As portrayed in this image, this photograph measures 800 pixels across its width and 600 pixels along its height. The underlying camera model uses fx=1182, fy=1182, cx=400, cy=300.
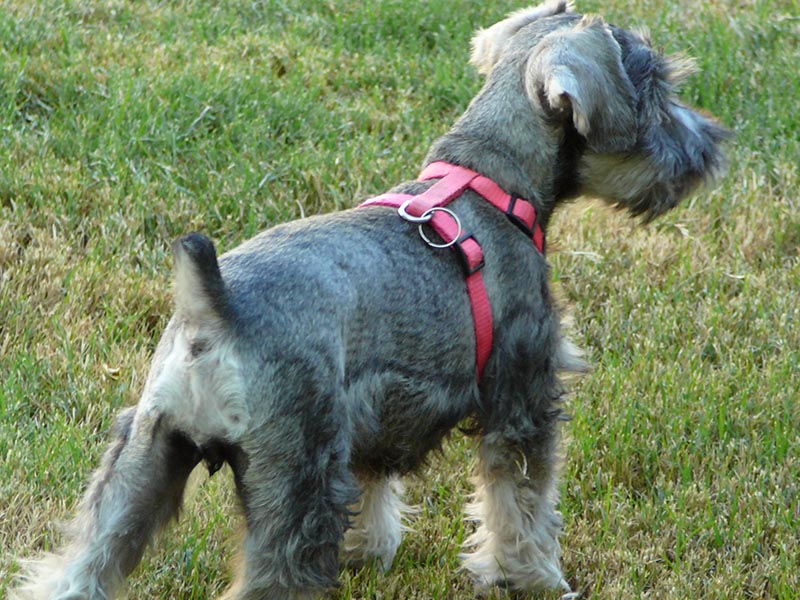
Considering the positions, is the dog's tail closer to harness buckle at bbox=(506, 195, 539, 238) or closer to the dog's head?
harness buckle at bbox=(506, 195, 539, 238)

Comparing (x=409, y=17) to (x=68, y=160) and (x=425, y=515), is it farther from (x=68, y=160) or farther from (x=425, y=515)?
(x=425, y=515)

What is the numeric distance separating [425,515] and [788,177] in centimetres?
334

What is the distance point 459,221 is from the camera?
12.6ft

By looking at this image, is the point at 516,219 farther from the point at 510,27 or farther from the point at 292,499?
the point at 292,499

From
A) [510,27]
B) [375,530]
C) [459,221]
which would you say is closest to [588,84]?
[459,221]

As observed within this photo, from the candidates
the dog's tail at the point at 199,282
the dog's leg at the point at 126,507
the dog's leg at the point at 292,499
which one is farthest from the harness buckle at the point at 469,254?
the dog's leg at the point at 126,507

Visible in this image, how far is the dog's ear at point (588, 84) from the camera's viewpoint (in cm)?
379

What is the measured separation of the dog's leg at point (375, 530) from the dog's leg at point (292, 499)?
103 cm

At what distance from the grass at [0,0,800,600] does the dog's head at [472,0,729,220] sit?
0.94ft

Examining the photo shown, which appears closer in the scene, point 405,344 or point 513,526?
point 405,344

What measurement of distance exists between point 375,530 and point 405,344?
112 cm

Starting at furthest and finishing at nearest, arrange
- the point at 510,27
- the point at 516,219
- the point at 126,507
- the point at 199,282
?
the point at 510,27
the point at 516,219
the point at 126,507
the point at 199,282

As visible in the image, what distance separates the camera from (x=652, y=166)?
4.19 m

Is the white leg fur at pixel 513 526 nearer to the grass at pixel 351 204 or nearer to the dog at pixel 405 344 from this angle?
the dog at pixel 405 344
